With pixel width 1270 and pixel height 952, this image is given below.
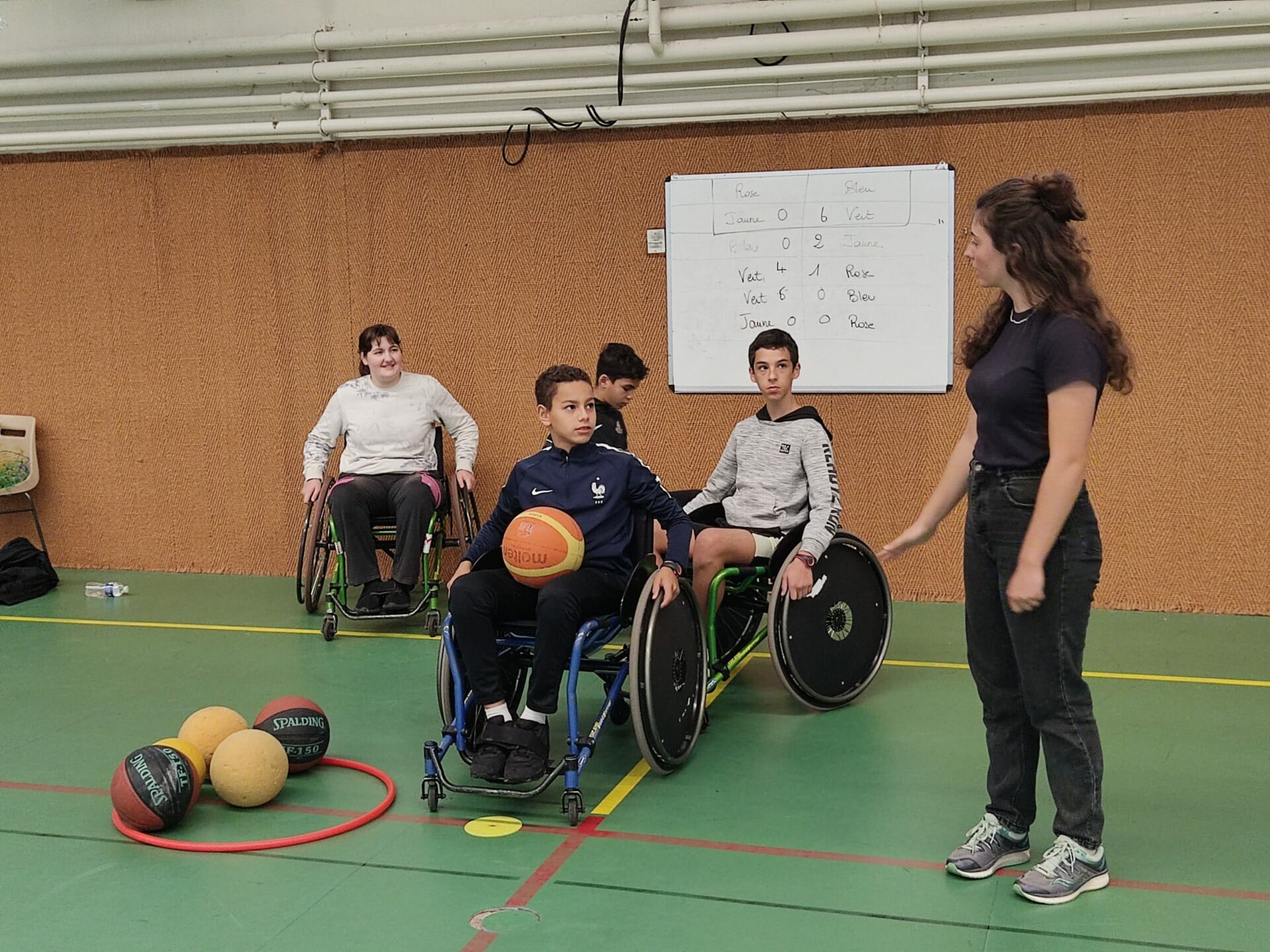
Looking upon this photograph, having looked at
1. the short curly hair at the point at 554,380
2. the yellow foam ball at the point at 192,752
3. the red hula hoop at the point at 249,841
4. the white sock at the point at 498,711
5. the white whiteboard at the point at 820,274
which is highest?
the white whiteboard at the point at 820,274

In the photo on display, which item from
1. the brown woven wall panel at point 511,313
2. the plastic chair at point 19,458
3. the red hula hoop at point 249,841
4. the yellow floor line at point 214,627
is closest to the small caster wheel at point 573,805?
the red hula hoop at point 249,841

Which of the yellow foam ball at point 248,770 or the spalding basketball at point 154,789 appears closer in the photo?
the spalding basketball at point 154,789

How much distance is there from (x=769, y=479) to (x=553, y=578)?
1.04 m

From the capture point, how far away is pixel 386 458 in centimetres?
552

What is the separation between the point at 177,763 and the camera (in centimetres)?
322

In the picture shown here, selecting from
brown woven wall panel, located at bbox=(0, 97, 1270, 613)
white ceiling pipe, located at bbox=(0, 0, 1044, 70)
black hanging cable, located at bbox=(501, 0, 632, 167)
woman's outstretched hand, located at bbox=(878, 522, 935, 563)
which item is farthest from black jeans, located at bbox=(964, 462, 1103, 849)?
black hanging cable, located at bbox=(501, 0, 632, 167)

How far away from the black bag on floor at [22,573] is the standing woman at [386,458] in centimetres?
153

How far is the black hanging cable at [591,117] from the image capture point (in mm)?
5461

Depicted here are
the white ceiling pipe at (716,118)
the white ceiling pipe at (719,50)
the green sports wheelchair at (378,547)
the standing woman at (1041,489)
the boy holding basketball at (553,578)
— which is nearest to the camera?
the standing woman at (1041,489)

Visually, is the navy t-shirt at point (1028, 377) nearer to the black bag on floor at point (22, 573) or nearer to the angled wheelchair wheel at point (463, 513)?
the angled wheelchair wheel at point (463, 513)

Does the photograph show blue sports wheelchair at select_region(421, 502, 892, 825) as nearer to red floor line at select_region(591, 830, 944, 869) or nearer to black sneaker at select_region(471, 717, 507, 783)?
black sneaker at select_region(471, 717, 507, 783)

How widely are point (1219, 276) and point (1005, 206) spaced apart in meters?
2.98

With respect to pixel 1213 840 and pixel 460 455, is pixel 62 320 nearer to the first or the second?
pixel 460 455

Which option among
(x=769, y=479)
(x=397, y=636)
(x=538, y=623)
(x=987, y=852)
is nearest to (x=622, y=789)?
(x=538, y=623)
